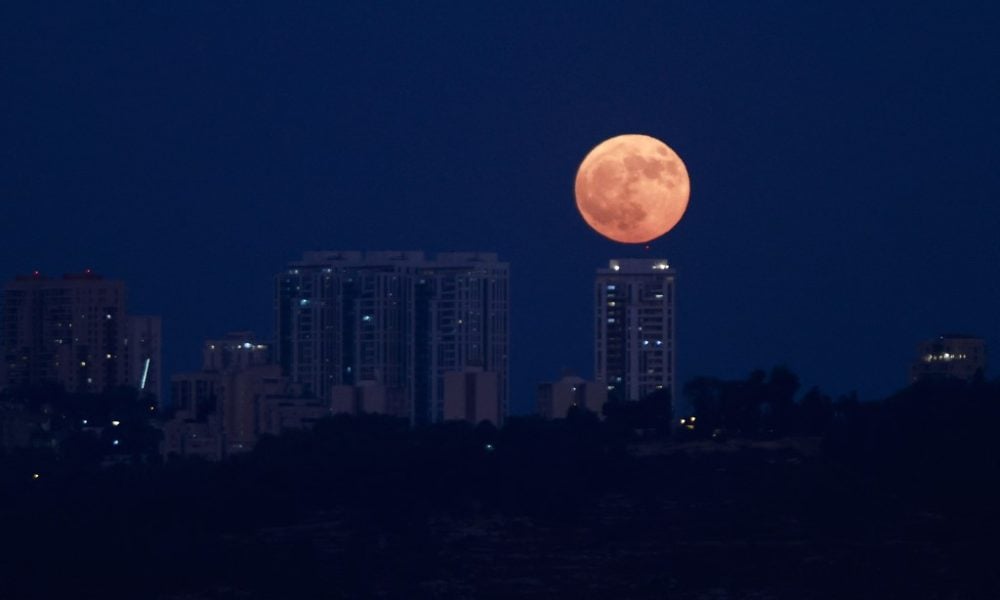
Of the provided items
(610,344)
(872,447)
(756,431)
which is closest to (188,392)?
(610,344)

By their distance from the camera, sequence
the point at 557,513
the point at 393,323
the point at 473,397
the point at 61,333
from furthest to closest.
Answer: the point at 61,333, the point at 393,323, the point at 473,397, the point at 557,513

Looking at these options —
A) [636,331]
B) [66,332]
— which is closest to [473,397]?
[636,331]

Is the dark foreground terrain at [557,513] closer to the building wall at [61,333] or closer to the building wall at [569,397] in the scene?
the building wall at [569,397]

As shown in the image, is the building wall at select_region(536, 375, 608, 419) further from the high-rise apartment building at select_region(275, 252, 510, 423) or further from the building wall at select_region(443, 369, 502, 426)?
the high-rise apartment building at select_region(275, 252, 510, 423)

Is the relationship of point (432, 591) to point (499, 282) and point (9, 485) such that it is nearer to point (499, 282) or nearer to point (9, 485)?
point (9, 485)

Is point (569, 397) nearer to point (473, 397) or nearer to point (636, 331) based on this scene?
point (473, 397)

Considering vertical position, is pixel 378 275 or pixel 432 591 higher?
pixel 378 275
